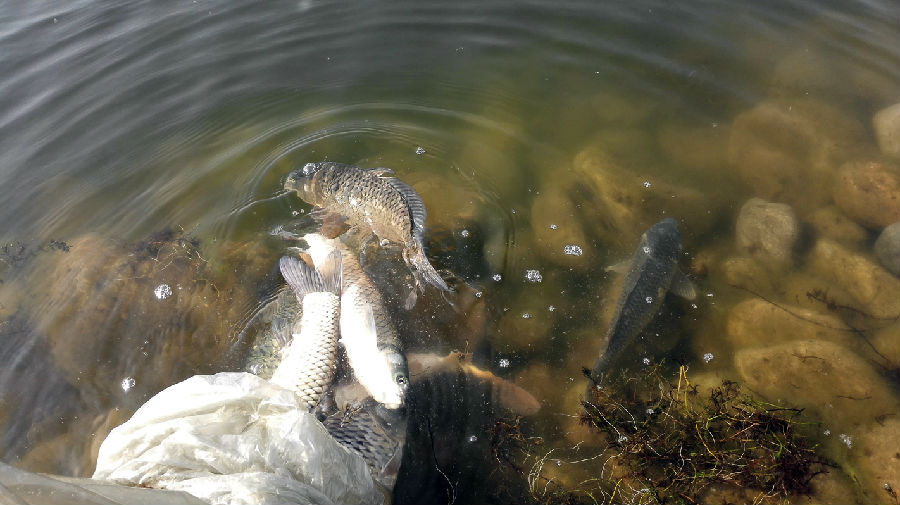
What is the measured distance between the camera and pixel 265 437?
290 cm

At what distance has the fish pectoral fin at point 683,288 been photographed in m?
5.07

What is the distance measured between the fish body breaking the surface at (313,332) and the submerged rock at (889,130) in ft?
21.8

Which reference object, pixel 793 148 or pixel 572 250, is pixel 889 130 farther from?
pixel 572 250

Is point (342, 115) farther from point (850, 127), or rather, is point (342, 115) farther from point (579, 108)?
point (850, 127)

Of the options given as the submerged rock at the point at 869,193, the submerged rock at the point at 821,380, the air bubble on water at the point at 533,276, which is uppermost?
the submerged rock at the point at 869,193

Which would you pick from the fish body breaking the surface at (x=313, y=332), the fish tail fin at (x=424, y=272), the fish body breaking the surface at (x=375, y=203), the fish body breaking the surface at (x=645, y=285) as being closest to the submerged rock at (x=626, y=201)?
the fish body breaking the surface at (x=645, y=285)

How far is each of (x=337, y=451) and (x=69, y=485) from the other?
1323mm

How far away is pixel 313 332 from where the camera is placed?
14.2 feet

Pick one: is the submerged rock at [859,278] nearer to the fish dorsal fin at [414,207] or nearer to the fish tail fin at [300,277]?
the fish dorsal fin at [414,207]

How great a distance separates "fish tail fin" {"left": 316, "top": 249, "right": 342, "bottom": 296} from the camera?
4699mm

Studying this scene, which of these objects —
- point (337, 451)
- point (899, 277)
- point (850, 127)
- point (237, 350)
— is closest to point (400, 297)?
point (237, 350)

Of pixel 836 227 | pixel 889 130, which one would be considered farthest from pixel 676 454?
pixel 889 130

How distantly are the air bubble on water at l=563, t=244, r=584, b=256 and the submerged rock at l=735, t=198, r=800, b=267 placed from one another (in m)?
1.74

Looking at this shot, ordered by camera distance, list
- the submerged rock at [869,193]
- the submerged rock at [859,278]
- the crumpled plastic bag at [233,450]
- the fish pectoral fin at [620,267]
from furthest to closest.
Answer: the submerged rock at [869,193] → the fish pectoral fin at [620,267] → the submerged rock at [859,278] → the crumpled plastic bag at [233,450]
